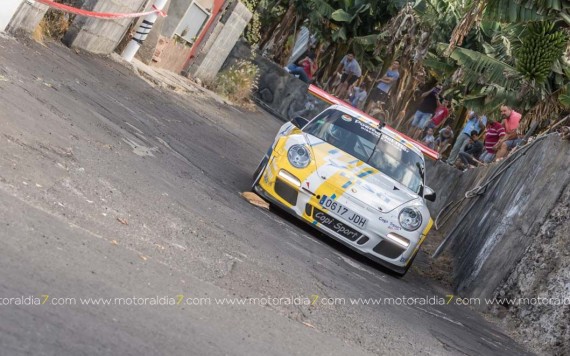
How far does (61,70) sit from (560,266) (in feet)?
23.6

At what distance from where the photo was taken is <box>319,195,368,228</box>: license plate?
11686mm

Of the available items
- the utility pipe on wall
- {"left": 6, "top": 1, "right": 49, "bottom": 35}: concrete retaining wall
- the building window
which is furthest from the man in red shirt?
{"left": 6, "top": 1, "right": 49, "bottom": 35}: concrete retaining wall

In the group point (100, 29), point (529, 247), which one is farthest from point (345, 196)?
point (100, 29)

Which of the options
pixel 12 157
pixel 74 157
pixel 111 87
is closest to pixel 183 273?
pixel 12 157

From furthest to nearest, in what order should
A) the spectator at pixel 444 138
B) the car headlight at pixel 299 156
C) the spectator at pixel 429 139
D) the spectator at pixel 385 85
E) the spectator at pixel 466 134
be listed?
the spectator at pixel 385 85 < the spectator at pixel 444 138 < the spectator at pixel 429 139 < the spectator at pixel 466 134 < the car headlight at pixel 299 156

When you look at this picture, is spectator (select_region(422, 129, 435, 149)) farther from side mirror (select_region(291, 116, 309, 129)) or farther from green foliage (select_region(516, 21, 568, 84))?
side mirror (select_region(291, 116, 309, 129))

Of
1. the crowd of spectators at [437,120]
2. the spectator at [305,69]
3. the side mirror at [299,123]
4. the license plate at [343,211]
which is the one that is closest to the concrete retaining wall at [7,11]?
the side mirror at [299,123]

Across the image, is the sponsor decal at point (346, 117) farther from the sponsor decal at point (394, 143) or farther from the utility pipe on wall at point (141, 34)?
the utility pipe on wall at point (141, 34)

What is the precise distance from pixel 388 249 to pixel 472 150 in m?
14.2

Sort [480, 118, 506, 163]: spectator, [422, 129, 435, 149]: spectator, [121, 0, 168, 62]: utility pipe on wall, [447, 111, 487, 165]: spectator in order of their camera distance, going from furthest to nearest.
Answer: [422, 129, 435, 149]: spectator → [447, 111, 487, 165]: spectator → [480, 118, 506, 163]: spectator → [121, 0, 168, 62]: utility pipe on wall

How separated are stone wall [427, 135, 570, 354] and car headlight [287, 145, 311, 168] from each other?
9.44 feet

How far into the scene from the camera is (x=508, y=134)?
21.8 m

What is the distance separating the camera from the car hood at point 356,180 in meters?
11.8

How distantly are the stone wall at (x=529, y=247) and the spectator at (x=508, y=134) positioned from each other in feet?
17.3
